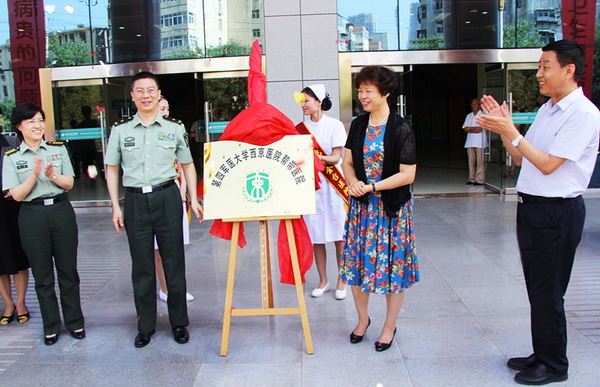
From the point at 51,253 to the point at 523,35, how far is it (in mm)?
7933

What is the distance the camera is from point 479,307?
4.04 metres

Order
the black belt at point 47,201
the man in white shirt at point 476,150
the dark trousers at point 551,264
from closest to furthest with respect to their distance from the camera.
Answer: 1. the dark trousers at point 551,264
2. the black belt at point 47,201
3. the man in white shirt at point 476,150

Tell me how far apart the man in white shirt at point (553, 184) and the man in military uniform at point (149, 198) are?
1991 mm

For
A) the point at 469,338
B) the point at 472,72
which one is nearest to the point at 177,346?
the point at 469,338

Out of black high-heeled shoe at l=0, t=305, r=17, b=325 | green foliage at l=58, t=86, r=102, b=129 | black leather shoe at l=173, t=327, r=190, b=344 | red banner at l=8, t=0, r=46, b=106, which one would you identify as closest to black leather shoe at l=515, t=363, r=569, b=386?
black leather shoe at l=173, t=327, r=190, b=344

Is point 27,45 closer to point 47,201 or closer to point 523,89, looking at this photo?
point 47,201

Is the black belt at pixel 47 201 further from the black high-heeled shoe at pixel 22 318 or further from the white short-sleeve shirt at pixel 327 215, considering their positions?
the white short-sleeve shirt at pixel 327 215

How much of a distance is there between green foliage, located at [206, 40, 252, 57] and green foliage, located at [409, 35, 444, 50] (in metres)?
2.63

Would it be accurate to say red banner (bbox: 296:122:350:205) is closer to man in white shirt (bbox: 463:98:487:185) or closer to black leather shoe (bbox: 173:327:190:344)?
black leather shoe (bbox: 173:327:190:344)

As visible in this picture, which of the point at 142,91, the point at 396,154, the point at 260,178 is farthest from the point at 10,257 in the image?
the point at 396,154

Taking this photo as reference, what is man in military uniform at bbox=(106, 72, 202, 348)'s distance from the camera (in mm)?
3564

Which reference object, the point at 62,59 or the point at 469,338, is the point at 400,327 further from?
the point at 62,59

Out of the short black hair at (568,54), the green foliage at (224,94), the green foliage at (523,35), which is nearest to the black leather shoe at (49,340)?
the short black hair at (568,54)

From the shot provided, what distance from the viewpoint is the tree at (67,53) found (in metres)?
8.99
